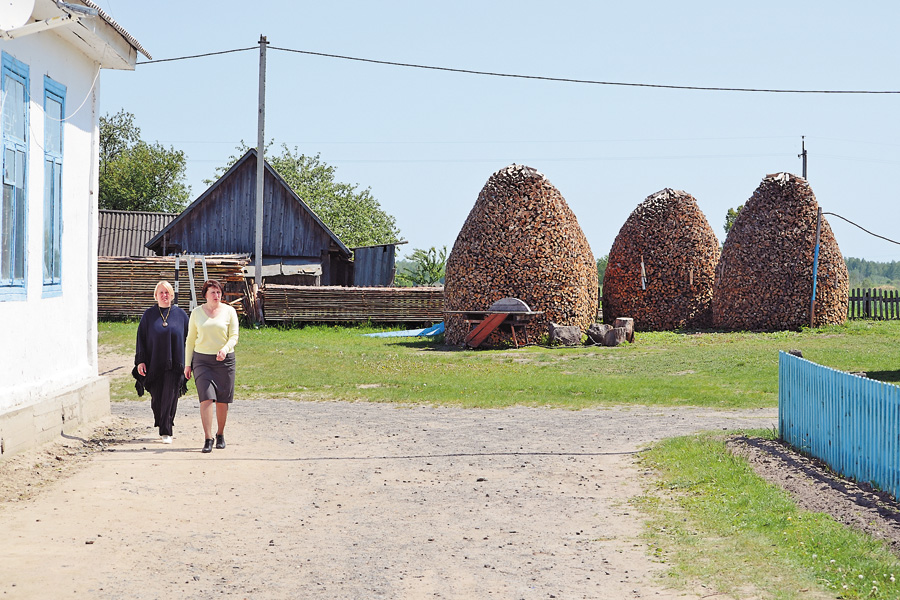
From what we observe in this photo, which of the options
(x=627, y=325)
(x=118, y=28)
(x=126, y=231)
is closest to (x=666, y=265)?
(x=627, y=325)

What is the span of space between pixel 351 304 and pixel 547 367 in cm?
1231

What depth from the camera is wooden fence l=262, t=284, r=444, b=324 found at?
30938 millimetres

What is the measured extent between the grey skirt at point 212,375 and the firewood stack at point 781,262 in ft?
72.3

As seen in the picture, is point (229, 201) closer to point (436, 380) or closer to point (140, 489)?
point (436, 380)

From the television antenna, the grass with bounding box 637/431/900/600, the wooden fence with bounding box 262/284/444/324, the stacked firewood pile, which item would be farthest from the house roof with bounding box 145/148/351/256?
the grass with bounding box 637/431/900/600

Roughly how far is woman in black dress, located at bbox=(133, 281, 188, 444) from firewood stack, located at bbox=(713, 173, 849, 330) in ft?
71.6

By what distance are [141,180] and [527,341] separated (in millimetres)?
45277

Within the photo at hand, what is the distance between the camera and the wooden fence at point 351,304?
30.9m

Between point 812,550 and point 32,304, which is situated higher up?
point 32,304

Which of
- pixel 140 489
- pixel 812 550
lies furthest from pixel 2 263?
pixel 812 550

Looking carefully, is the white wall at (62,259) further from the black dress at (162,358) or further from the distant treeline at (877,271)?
the distant treeline at (877,271)

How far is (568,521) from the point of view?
7312 millimetres

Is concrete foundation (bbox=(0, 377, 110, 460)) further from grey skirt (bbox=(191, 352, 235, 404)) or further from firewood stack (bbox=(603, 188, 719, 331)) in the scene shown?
firewood stack (bbox=(603, 188, 719, 331))

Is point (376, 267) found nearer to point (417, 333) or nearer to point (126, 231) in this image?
point (417, 333)
